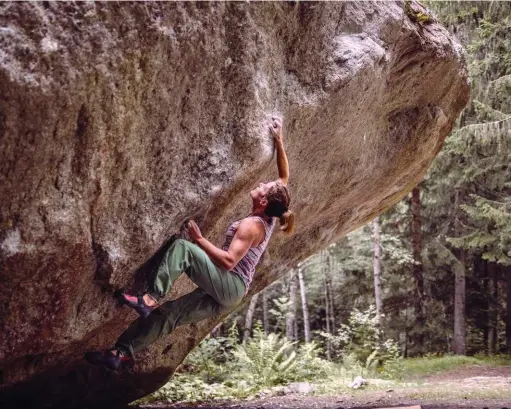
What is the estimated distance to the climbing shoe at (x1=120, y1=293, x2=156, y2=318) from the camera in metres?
4.59

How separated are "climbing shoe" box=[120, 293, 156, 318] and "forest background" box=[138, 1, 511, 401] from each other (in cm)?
538

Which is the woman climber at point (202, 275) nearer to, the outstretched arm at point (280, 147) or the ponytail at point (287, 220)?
the ponytail at point (287, 220)

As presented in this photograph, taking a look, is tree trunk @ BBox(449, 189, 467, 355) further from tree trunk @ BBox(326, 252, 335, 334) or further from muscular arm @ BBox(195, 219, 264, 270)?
muscular arm @ BBox(195, 219, 264, 270)

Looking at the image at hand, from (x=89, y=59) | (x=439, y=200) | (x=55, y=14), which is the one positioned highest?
(x=55, y=14)

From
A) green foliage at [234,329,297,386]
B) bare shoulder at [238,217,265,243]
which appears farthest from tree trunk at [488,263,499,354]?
bare shoulder at [238,217,265,243]

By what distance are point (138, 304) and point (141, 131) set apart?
4.99ft

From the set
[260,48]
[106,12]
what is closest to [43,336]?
[106,12]

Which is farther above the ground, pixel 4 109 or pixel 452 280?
pixel 4 109

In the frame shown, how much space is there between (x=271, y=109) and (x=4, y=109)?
2.69 m

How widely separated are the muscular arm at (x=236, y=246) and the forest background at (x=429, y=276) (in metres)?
4.26

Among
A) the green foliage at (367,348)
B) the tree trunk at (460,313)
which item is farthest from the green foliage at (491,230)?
the green foliage at (367,348)

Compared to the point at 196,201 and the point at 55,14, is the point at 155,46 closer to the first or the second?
the point at 55,14

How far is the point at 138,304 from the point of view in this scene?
15.1 feet

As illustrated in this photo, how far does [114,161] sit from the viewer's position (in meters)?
4.34
